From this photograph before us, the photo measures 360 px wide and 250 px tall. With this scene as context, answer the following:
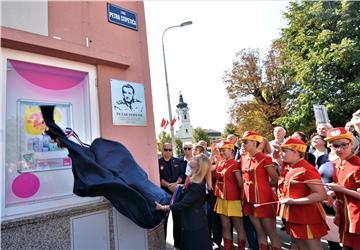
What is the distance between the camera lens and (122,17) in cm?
431

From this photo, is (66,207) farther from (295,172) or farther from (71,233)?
(295,172)

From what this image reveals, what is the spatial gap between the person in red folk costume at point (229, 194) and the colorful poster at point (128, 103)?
1.35 metres

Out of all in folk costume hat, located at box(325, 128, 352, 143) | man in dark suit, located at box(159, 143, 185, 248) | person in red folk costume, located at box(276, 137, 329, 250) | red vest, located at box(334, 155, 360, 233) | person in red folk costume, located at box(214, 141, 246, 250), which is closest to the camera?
red vest, located at box(334, 155, 360, 233)

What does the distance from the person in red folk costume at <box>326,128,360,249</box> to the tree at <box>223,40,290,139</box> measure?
16096mm

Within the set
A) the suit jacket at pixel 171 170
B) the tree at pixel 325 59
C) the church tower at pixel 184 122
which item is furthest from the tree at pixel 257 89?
the church tower at pixel 184 122

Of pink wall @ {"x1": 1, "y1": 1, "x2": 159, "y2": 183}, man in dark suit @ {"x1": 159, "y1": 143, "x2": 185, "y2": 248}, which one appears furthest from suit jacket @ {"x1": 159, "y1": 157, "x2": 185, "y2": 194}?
pink wall @ {"x1": 1, "y1": 1, "x2": 159, "y2": 183}

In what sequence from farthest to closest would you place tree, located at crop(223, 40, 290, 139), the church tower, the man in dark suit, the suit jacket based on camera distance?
the church tower → tree, located at crop(223, 40, 290, 139) → the suit jacket → the man in dark suit

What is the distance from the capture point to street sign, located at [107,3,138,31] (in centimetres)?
415

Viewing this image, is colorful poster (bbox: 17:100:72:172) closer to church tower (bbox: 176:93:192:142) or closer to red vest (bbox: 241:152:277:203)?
red vest (bbox: 241:152:277:203)

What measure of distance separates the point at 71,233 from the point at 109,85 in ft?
6.68

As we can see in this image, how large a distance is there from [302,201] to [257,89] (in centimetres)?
1803

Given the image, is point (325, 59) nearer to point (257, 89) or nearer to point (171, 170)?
point (257, 89)

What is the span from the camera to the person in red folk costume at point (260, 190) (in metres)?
3.40

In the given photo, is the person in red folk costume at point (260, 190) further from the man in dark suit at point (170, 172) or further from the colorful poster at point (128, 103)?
the colorful poster at point (128, 103)
